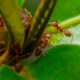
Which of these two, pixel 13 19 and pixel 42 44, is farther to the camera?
pixel 42 44

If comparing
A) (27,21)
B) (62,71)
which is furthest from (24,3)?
(62,71)

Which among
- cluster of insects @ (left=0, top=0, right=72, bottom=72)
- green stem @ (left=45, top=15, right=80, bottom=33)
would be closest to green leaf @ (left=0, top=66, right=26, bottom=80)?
cluster of insects @ (left=0, top=0, right=72, bottom=72)

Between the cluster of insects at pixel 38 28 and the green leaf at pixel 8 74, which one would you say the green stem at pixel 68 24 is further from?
the green leaf at pixel 8 74

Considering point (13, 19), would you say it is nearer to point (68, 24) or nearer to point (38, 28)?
point (38, 28)

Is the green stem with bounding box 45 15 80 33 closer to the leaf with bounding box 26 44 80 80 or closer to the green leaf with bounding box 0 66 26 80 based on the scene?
the leaf with bounding box 26 44 80 80

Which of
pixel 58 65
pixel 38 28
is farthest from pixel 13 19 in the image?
pixel 58 65

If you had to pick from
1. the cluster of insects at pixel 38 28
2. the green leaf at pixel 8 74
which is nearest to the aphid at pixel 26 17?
the cluster of insects at pixel 38 28
